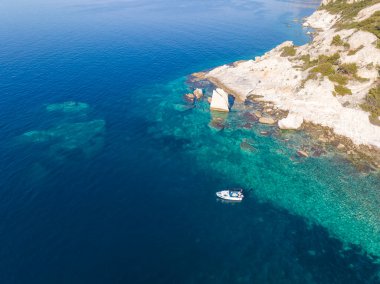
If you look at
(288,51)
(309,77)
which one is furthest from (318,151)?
(288,51)

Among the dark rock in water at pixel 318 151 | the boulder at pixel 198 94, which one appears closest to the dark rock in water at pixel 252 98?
the boulder at pixel 198 94

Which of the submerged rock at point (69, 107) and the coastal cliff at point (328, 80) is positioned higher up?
the coastal cliff at point (328, 80)

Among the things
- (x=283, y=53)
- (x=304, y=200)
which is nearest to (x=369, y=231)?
(x=304, y=200)

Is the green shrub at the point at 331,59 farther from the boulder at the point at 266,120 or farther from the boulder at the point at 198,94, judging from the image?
the boulder at the point at 198,94

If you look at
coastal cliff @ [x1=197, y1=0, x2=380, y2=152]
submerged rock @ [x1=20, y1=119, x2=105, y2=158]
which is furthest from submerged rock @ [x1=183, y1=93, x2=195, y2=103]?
submerged rock @ [x1=20, y1=119, x2=105, y2=158]

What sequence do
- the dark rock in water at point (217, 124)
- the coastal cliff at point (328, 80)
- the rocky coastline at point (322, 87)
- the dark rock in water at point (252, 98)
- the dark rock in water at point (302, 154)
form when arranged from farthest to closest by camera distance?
the dark rock in water at point (252, 98) → the dark rock in water at point (217, 124) → the coastal cliff at point (328, 80) → the rocky coastline at point (322, 87) → the dark rock in water at point (302, 154)

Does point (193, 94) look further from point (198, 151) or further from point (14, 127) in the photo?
point (14, 127)
